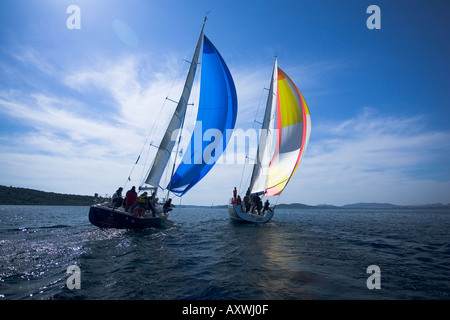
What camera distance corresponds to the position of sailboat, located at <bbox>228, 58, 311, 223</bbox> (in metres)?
18.7

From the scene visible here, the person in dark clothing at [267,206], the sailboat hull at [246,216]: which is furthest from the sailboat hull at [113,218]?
the person in dark clothing at [267,206]

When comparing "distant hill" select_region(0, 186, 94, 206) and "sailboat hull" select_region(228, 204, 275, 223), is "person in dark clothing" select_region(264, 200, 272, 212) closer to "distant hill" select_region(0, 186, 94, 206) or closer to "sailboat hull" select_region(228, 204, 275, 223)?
"sailboat hull" select_region(228, 204, 275, 223)

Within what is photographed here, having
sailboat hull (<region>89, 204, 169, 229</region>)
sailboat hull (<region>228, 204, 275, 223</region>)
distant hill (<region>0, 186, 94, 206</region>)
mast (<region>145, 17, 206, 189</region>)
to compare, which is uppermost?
mast (<region>145, 17, 206, 189</region>)

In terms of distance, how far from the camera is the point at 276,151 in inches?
784

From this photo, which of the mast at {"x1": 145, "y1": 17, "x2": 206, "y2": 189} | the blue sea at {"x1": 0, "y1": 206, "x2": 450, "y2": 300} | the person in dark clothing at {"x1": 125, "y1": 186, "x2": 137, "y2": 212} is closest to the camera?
the blue sea at {"x1": 0, "y1": 206, "x2": 450, "y2": 300}

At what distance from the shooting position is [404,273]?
20.8 ft

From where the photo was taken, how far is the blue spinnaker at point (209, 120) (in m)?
15.7

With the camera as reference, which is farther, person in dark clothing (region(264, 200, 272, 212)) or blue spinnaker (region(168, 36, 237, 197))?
person in dark clothing (region(264, 200, 272, 212))

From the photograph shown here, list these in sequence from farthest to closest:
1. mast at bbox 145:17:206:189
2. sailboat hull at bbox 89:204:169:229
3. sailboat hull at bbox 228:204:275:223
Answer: sailboat hull at bbox 228:204:275:223, mast at bbox 145:17:206:189, sailboat hull at bbox 89:204:169:229

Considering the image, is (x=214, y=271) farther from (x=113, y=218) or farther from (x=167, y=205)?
(x=167, y=205)

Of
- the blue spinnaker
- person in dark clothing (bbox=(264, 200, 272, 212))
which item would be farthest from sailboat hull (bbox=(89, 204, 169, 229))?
person in dark clothing (bbox=(264, 200, 272, 212))
